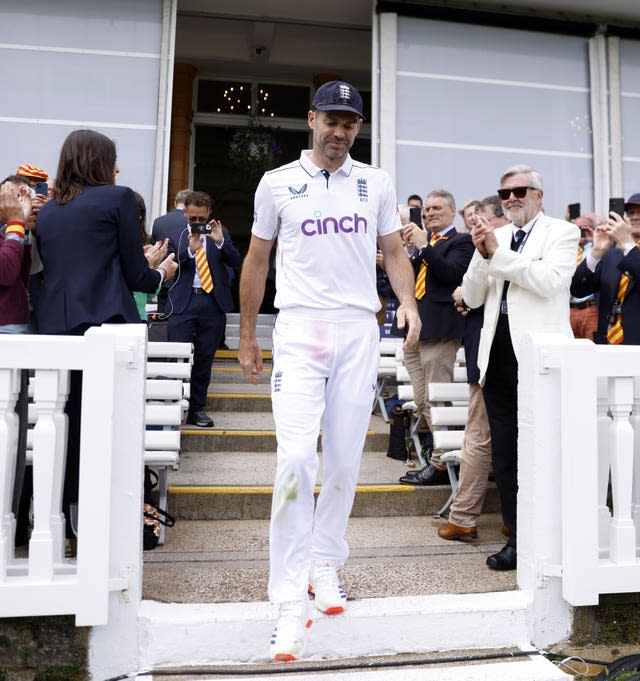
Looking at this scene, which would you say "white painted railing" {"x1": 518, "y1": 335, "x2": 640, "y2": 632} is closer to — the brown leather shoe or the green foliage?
the brown leather shoe

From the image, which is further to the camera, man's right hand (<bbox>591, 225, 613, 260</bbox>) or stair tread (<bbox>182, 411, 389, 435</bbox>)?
stair tread (<bbox>182, 411, 389, 435</bbox>)

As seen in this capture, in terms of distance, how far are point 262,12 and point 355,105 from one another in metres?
7.48

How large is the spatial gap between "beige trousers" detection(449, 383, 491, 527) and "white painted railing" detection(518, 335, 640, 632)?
27.9 inches

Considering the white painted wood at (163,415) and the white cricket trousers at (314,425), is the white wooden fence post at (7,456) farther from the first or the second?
the white painted wood at (163,415)

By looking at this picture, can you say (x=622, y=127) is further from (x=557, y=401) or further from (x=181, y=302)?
(x=557, y=401)

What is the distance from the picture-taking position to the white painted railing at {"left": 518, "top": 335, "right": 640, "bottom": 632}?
114 inches

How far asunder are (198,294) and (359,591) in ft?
10.8

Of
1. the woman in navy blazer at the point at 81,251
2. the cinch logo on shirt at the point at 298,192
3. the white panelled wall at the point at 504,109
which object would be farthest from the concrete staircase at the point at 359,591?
the white panelled wall at the point at 504,109

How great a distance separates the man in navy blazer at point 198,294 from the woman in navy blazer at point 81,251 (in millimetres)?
2361

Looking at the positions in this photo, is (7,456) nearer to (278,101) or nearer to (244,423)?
(244,423)

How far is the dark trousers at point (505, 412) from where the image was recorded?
357 cm

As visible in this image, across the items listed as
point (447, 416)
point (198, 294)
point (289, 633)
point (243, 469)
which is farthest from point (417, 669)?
point (198, 294)

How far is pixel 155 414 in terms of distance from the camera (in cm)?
415

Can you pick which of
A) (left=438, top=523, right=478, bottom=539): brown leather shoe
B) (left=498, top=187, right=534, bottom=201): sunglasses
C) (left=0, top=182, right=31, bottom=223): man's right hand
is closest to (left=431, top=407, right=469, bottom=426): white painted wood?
(left=438, top=523, right=478, bottom=539): brown leather shoe
